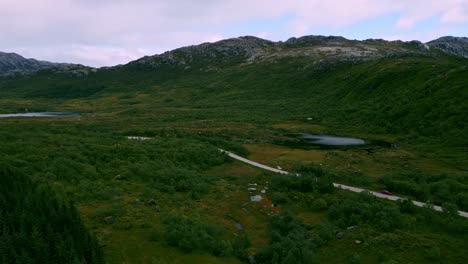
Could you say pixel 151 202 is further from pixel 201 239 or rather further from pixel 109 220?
pixel 201 239

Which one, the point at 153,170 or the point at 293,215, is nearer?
the point at 293,215

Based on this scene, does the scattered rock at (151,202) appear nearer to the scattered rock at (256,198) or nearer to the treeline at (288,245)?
the scattered rock at (256,198)

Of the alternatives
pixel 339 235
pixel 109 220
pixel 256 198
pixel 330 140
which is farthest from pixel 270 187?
pixel 330 140

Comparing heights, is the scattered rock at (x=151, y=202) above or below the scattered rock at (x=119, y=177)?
below

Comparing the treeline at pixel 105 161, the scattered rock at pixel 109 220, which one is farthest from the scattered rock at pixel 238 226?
the scattered rock at pixel 109 220

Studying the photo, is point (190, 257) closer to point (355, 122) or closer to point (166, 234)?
point (166, 234)

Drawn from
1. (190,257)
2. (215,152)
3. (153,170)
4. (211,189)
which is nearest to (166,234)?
(190,257)
